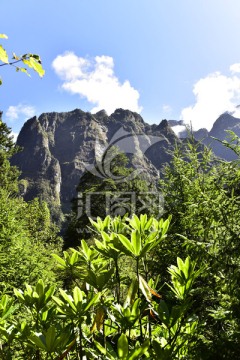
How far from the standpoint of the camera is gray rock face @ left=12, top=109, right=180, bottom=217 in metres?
133

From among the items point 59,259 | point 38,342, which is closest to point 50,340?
point 38,342

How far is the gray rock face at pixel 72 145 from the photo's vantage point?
133 m

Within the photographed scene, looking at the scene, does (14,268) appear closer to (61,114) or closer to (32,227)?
(32,227)

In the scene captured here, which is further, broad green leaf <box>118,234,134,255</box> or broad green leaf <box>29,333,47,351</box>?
broad green leaf <box>118,234,134,255</box>

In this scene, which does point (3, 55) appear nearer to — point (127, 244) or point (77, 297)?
point (127, 244)

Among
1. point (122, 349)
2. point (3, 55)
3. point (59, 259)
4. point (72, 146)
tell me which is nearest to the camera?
point (122, 349)

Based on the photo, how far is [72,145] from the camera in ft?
517

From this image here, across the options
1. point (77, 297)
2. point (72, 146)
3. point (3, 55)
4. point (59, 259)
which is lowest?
point (77, 297)

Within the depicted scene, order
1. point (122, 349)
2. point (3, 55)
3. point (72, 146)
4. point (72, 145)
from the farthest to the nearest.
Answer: point (72, 145) < point (72, 146) < point (3, 55) < point (122, 349)

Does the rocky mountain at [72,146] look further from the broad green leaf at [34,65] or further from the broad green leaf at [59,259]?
the broad green leaf at [34,65]

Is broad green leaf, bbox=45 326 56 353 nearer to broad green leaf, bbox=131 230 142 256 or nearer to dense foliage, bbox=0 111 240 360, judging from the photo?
dense foliage, bbox=0 111 240 360

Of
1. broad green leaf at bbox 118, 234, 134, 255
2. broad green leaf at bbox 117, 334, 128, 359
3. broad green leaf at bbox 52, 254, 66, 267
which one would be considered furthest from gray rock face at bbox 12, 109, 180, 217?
broad green leaf at bbox 117, 334, 128, 359

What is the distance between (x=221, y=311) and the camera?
6.46 ft

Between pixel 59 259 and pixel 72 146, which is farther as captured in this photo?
pixel 72 146
